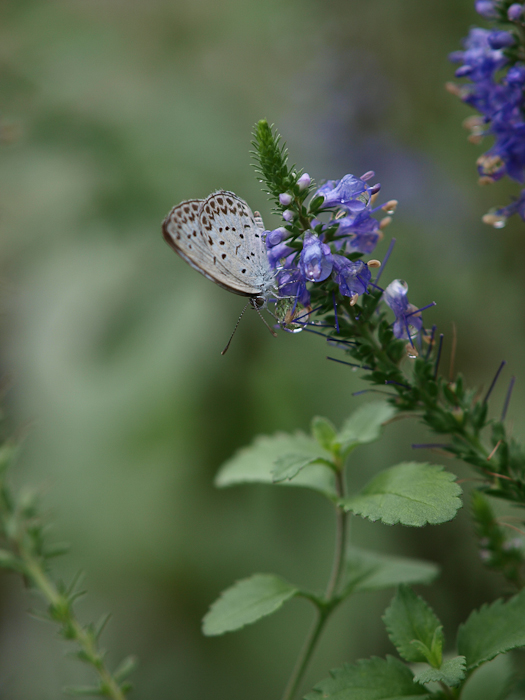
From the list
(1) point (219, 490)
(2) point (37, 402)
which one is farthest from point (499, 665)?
(2) point (37, 402)

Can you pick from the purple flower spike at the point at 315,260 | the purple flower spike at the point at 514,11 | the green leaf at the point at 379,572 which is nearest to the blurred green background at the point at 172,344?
the green leaf at the point at 379,572


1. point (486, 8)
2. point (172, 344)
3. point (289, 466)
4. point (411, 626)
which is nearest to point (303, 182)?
point (289, 466)

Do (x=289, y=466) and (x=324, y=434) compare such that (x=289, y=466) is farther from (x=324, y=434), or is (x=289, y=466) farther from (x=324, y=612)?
(x=324, y=612)

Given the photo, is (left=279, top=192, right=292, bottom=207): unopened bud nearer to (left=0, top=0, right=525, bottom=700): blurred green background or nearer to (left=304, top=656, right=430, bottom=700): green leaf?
(left=304, top=656, right=430, bottom=700): green leaf

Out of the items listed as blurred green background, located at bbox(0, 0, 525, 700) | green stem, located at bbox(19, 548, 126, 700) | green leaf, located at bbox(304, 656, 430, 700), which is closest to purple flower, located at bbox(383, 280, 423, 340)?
green leaf, located at bbox(304, 656, 430, 700)

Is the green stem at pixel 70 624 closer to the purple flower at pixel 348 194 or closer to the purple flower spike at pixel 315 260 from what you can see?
the purple flower spike at pixel 315 260

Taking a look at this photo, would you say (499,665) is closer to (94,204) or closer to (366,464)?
(366,464)
